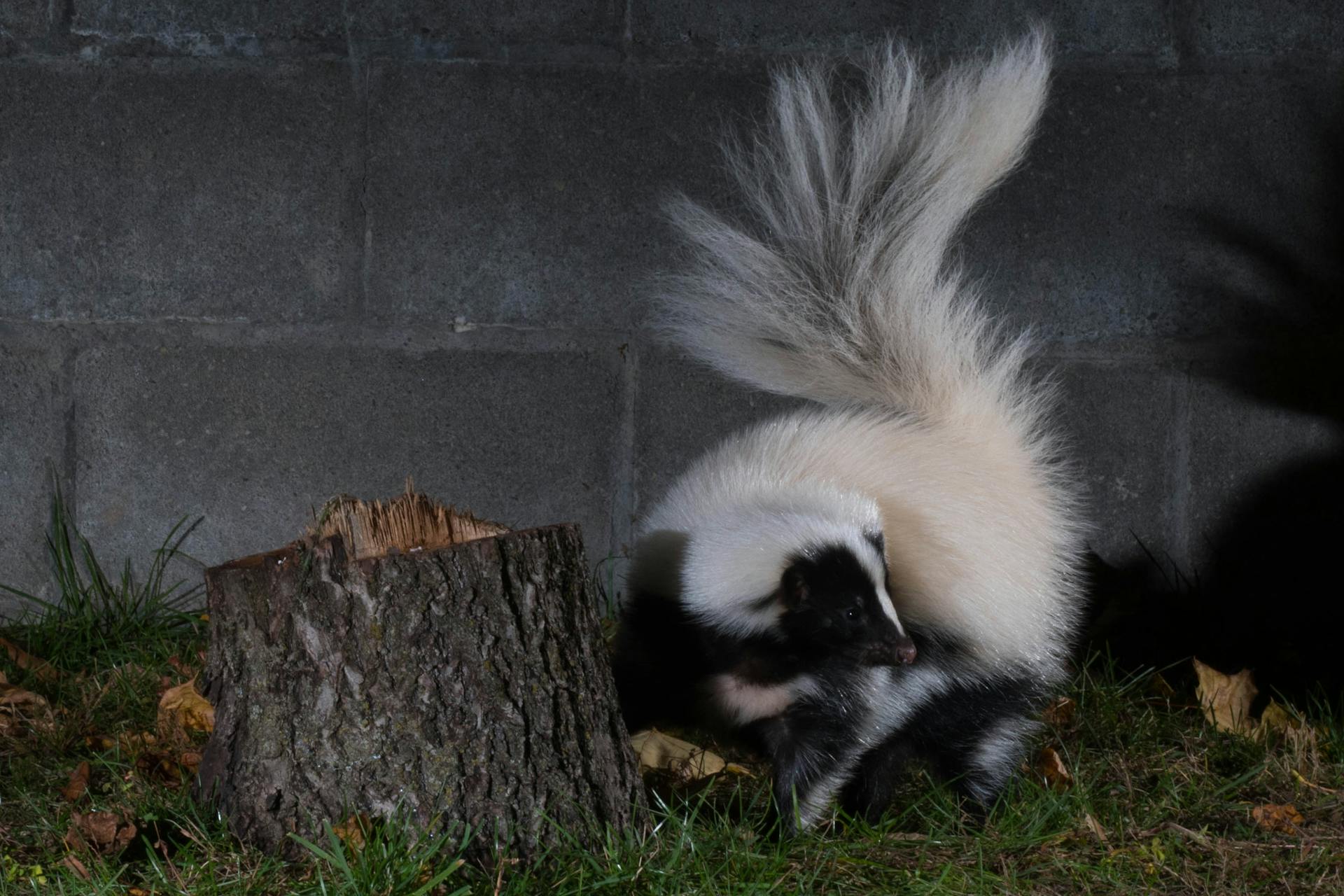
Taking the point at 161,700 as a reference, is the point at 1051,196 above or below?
above

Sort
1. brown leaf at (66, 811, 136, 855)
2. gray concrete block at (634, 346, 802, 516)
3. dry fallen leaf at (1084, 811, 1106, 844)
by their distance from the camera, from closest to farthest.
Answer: brown leaf at (66, 811, 136, 855), dry fallen leaf at (1084, 811, 1106, 844), gray concrete block at (634, 346, 802, 516)

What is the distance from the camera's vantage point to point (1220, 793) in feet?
8.63

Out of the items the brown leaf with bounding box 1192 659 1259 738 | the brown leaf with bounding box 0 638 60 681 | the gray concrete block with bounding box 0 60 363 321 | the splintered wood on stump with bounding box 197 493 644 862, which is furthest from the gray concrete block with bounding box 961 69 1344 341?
the brown leaf with bounding box 0 638 60 681

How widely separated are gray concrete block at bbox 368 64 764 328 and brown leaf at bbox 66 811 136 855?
1827 mm

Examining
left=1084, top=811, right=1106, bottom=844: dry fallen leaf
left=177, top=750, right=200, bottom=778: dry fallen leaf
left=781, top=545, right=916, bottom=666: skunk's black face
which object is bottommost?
left=177, top=750, right=200, bottom=778: dry fallen leaf

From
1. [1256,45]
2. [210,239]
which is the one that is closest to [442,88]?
[210,239]

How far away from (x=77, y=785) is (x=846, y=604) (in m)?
1.56

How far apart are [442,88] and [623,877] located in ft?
7.97

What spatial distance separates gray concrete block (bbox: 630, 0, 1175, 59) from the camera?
143 inches

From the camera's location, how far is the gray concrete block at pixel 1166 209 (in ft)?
12.1

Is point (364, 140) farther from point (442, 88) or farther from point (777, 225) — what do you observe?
point (777, 225)

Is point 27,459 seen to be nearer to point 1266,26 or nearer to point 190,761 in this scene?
point 190,761

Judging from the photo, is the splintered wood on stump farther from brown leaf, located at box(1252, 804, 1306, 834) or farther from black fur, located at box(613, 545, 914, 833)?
brown leaf, located at box(1252, 804, 1306, 834)

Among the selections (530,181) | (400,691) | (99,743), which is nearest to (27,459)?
(99,743)
